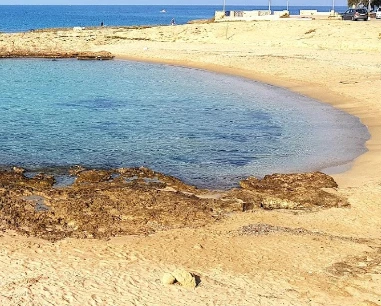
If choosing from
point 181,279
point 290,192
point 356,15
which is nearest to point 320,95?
point 290,192

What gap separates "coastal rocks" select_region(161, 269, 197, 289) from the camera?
8.79 meters

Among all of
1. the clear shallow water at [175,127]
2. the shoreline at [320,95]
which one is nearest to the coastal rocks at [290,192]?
the shoreline at [320,95]

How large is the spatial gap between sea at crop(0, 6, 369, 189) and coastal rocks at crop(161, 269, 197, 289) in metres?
5.72

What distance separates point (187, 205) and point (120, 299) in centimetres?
431

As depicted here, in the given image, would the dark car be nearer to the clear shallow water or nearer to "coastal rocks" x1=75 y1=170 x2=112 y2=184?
the clear shallow water

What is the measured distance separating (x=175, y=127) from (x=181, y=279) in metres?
12.9

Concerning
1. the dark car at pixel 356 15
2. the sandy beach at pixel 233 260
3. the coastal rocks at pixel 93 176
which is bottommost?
the sandy beach at pixel 233 260

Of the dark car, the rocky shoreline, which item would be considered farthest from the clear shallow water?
the dark car

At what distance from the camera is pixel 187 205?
1239 centimetres

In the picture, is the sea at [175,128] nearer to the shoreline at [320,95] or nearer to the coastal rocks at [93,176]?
the shoreline at [320,95]

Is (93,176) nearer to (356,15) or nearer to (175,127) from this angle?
(175,127)

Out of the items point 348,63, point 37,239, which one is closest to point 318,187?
point 37,239

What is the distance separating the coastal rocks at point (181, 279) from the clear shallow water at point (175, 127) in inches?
226

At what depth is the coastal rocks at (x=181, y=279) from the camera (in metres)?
8.79
